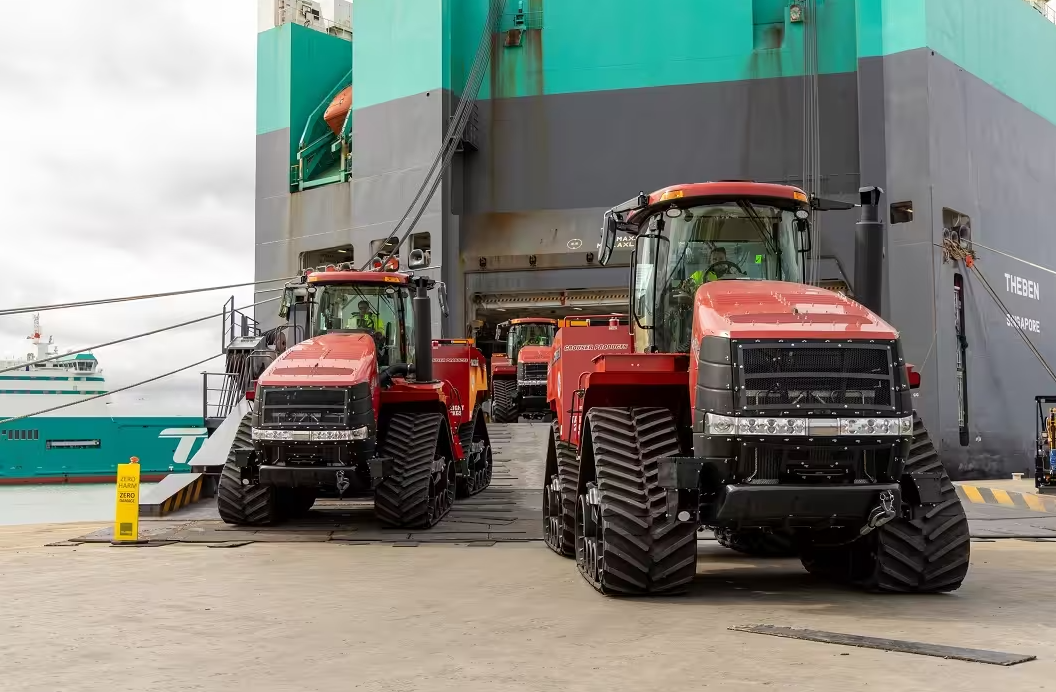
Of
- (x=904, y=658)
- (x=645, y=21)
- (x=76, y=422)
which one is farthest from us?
(x=76, y=422)

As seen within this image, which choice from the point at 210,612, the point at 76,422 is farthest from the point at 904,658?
the point at 76,422

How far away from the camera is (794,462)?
270 inches

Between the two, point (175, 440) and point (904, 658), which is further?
point (175, 440)

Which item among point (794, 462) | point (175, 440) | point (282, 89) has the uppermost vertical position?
point (282, 89)

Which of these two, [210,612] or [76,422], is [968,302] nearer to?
[210,612]

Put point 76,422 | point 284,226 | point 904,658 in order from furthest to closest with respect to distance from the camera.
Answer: point 76,422 < point 284,226 < point 904,658

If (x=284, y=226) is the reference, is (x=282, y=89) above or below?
Result: above

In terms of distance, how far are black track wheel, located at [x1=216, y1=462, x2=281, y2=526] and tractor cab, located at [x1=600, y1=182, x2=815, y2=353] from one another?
629 cm

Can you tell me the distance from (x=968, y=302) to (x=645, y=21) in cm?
1079

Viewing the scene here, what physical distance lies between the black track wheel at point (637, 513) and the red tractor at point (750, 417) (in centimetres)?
1

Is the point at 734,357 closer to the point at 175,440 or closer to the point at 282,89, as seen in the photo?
the point at 282,89

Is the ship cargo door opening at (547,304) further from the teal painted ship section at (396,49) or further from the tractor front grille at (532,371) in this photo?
the teal painted ship section at (396,49)

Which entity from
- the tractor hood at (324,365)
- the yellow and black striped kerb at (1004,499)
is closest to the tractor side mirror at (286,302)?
the tractor hood at (324,365)

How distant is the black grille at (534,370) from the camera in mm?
25156
